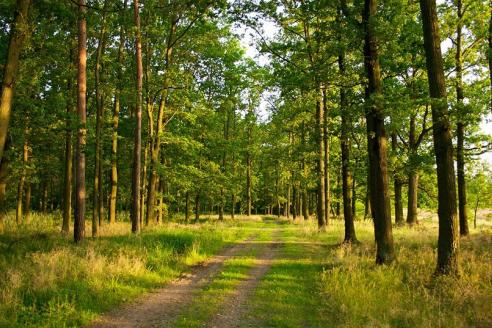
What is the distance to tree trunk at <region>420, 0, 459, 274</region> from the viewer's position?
930 cm

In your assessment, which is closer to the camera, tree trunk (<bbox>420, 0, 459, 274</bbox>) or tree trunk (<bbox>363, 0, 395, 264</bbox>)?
tree trunk (<bbox>420, 0, 459, 274</bbox>)

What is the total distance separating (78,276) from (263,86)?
17868 millimetres

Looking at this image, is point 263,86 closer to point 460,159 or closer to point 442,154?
point 460,159

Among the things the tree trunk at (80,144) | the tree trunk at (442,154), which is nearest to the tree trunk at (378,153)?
the tree trunk at (442,154)

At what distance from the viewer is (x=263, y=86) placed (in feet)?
81.5

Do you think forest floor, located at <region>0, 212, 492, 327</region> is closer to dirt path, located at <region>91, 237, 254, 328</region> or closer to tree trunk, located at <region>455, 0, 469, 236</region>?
dirt path, located at <region>91, 237, 254, 328</region>

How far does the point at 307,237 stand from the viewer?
22812 millimetres

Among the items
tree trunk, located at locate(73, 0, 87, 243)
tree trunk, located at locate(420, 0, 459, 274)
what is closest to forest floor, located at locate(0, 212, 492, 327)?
tree trunk, located at locate(420, 0, 459, 274)

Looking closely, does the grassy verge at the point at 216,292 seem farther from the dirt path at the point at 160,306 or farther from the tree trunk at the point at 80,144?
the tree trunk at the point at 80,144

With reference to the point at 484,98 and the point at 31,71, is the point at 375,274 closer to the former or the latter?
the point at 484,98

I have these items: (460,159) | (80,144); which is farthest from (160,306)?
(460,159)

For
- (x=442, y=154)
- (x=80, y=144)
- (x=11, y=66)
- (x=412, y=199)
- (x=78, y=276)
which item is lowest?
(x=78, y=276)

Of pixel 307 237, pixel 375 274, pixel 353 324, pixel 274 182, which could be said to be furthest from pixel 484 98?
pixel 274 182

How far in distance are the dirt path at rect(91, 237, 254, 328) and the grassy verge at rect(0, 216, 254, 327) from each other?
12.9 inches
